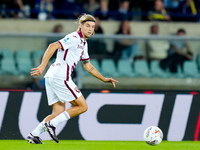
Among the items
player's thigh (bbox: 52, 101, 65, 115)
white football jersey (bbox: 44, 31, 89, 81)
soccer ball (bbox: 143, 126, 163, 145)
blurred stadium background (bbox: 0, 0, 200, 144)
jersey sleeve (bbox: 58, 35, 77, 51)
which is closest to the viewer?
jersey sleeve (bbox: 58, 35, 77, 51)

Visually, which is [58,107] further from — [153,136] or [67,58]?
[153,136]

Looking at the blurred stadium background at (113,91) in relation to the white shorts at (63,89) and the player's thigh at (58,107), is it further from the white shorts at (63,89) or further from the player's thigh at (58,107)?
the white shorts at (63,89)

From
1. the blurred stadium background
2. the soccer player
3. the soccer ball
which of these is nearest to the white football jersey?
the soccer player

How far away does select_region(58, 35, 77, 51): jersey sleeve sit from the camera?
295 inches

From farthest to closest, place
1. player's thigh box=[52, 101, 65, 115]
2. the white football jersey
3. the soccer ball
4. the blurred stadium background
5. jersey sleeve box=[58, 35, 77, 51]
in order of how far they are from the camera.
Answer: the blurred stadium background < player's thigh box=[52, 101, 65, 115] < the soccer ball < the white football jersey < jersey sleeve box=[58, 35, 77, 51]

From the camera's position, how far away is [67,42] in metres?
7.52

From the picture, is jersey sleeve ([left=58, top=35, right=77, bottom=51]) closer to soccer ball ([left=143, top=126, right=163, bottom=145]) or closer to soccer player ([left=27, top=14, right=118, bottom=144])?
soccer player ([left=27, top=14, right=118, bottom=144])

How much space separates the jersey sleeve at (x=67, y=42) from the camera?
7.49 metres

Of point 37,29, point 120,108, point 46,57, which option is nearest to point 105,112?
point 120,108

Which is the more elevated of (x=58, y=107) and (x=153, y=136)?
(x=58, y=107)

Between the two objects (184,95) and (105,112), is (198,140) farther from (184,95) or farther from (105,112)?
(105,112)

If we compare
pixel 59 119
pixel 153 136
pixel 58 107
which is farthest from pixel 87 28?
pixel 153 136

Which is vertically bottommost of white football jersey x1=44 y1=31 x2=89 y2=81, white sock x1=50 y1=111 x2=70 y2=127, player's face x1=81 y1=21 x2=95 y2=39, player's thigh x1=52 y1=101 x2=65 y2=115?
white sock x1=50 y1=111 x2=70 y2=127

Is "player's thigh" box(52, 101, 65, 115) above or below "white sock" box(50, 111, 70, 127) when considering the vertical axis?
above
